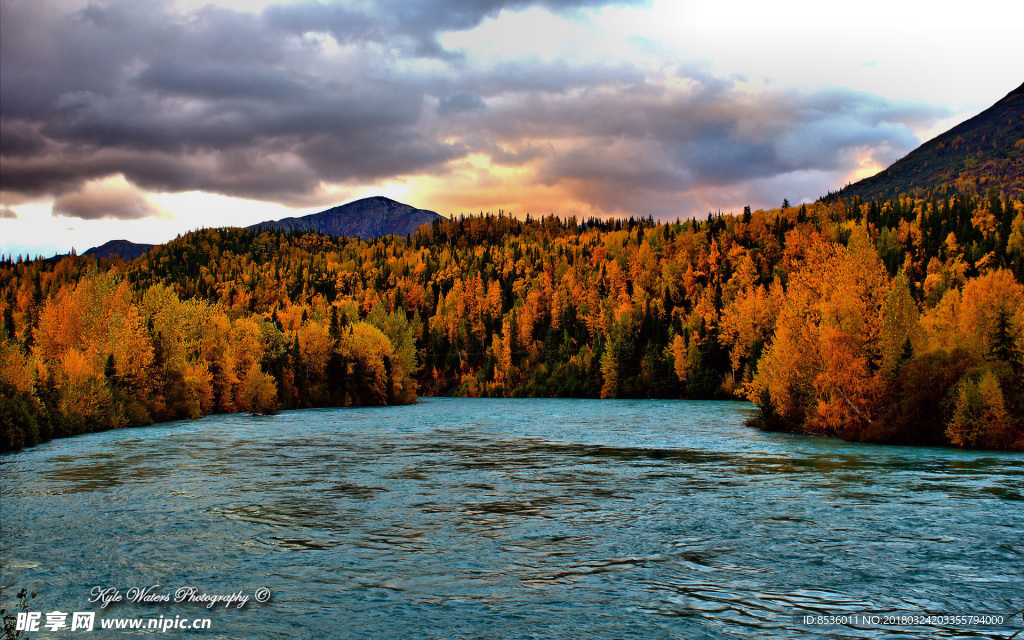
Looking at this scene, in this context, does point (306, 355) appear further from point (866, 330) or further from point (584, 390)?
point (866, 330)

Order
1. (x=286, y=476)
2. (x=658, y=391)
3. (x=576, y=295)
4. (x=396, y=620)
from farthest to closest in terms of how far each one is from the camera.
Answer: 1. (x=576, y=295)
2. (x=658, y=391)
3. (x=286, y=476)
4. (x=396, y=620)

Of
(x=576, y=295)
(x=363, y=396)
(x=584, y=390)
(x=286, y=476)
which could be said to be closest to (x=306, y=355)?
(x=363, y=396)

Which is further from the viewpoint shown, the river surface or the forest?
the forest

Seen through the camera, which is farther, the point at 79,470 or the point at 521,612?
the point at 79,470

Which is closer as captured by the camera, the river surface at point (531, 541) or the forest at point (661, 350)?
the river surface at point (531, 541)

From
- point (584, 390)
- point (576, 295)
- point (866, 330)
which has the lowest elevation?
point (584, 390)

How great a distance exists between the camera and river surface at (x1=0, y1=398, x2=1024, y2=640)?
17781 millimetres

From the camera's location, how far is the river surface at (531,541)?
1778 cm

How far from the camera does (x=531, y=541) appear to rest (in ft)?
81.7

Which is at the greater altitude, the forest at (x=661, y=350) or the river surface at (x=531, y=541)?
the forest at (x=661, y=350)

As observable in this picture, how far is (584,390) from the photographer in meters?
157

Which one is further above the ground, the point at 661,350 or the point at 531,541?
the point at 661,350

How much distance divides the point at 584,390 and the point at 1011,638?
5577 inches

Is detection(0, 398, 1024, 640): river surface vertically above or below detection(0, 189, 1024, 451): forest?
below
